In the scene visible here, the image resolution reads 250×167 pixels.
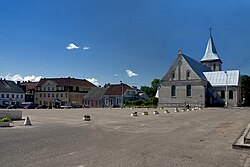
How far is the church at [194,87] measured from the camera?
64625mm

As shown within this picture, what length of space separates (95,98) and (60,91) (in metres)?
15.2

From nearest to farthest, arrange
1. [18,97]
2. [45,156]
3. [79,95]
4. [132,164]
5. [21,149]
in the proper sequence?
[132,164] < [45,156] < [21,149] < [18,97] < [79,95]

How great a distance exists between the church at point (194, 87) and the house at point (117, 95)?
55.5 feet

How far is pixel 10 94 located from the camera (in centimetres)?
8756

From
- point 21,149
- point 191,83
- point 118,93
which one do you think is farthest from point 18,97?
point 21,149

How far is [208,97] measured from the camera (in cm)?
6756

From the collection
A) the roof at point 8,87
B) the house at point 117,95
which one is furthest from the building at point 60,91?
the house at point 117,95

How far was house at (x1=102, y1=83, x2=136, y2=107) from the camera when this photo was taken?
83.6 metres

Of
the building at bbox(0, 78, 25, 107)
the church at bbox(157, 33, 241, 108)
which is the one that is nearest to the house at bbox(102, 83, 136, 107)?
the church at bbox(157, 33, 241, 108)

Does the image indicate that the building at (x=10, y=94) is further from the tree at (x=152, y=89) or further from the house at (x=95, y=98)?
the tree at (x=152, y=89)

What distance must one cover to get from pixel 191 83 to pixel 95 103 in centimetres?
3566

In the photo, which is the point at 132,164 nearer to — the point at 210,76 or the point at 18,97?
the point at 210,76

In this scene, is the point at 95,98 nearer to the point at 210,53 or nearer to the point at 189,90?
the point at 189,90

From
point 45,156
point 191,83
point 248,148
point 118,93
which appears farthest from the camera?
point 118,93
